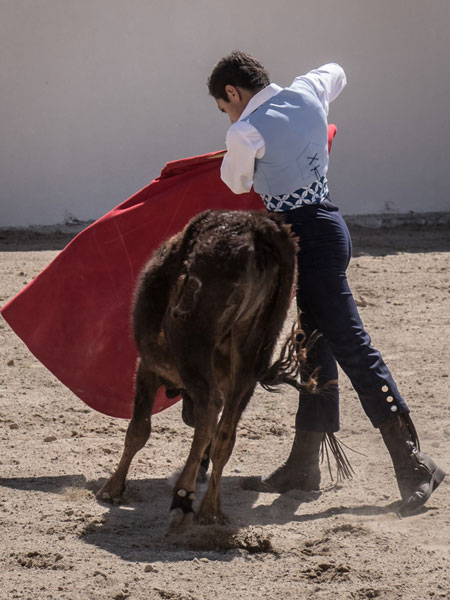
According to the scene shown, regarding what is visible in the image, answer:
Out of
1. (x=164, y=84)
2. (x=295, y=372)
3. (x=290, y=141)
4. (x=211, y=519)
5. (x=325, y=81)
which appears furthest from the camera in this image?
(x=164, y=84)

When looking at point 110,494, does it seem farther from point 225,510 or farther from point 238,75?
point 238,75

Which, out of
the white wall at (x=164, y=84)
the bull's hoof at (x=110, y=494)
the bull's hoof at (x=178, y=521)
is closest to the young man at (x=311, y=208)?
the bull's hoof at (x=178, y=521)

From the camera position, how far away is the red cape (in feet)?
15.4

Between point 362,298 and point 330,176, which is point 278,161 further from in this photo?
point 330,176

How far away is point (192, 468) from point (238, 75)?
64.5 inches

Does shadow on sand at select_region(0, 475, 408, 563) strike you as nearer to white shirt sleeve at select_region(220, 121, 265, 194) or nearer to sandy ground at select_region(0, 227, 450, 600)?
sandy ground at select_region(0, 227, 450, 600)

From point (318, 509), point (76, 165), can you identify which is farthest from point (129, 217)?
point (76, 165)

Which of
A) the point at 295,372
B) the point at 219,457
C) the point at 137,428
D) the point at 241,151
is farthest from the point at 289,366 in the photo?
the point at 241,151

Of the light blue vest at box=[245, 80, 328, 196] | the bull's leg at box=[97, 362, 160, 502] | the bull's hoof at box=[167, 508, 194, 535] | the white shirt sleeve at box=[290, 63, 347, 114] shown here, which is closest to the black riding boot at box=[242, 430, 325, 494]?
the bull's leg at box=[97, 362, 160, 502]

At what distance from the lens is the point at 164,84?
10.3 m

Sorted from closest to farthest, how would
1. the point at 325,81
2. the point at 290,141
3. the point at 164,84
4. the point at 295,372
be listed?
the point at 290,141, the point at 295,372, the point at 325,81, the point at 164,84

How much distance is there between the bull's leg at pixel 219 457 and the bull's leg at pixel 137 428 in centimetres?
43

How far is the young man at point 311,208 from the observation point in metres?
3.88

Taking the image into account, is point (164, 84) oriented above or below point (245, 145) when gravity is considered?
above
